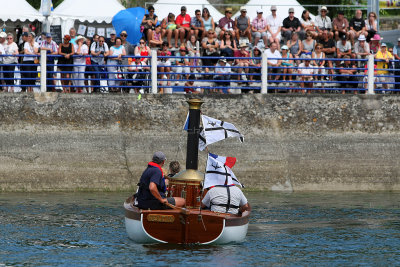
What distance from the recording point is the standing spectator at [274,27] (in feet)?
82.7

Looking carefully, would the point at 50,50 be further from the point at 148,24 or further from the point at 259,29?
the point at 259,29

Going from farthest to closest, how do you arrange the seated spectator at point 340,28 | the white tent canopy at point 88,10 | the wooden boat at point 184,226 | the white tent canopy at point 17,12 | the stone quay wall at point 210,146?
the white tent canopy at point 88,10
the white tent canopy at point 17,12
the seated spectator at point 340,28
the stone quay wall at point 210,146
the wooden boat at point 184,226

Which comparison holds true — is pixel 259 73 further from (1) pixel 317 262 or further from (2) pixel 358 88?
(1) pixel 317 262

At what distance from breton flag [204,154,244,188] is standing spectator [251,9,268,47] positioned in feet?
31.9

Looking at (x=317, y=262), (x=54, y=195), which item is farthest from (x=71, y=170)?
(x=317, y=262)

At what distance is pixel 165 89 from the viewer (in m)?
23.5

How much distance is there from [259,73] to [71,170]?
5624mm

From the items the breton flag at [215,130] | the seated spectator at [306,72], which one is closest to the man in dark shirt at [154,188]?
the breton flag at [215,130]

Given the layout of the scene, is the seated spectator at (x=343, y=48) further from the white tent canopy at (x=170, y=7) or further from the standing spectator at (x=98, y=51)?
the standing spectator at (x=98, y=51)

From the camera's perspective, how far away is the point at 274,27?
2550cm

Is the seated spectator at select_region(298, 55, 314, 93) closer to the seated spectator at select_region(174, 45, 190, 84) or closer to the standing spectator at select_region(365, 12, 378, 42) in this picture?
the standing spectator at select_region(365, 12, 378, 42)

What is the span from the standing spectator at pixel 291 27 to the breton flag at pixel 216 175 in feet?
32.3

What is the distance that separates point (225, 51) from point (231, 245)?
9662mm

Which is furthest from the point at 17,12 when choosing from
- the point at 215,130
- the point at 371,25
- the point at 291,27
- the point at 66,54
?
the point at 215,130
